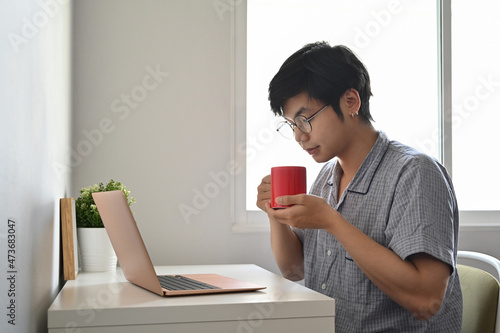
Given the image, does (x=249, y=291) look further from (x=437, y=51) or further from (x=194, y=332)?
(x=437, y=51)

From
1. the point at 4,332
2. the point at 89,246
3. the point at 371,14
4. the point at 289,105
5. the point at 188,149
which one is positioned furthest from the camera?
the point at 371,14

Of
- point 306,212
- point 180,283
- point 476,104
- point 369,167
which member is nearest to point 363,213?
point 369,167

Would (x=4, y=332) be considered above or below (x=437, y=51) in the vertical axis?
below

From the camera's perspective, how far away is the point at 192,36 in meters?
1.93

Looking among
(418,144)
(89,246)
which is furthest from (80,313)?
(418,144)

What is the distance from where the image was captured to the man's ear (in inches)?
53.6

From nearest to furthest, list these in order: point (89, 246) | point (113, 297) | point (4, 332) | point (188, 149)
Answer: point (4, 332)
point (113, 297)
point (89, 246)
point (188, 149)

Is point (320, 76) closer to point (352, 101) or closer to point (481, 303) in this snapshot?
point (352, 101)

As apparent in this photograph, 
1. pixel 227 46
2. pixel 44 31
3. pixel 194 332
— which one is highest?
pixel 227 46

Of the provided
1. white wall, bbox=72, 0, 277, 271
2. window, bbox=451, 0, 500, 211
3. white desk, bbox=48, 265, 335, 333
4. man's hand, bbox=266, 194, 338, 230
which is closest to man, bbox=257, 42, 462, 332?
man's hand, bbox=266, 194, 338, 230

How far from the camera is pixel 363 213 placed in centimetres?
133

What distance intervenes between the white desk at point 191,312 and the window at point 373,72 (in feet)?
3.04

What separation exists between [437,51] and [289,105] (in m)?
1.14

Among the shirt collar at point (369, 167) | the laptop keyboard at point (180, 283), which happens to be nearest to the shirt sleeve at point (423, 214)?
the shirt collar at point (369, 167)
